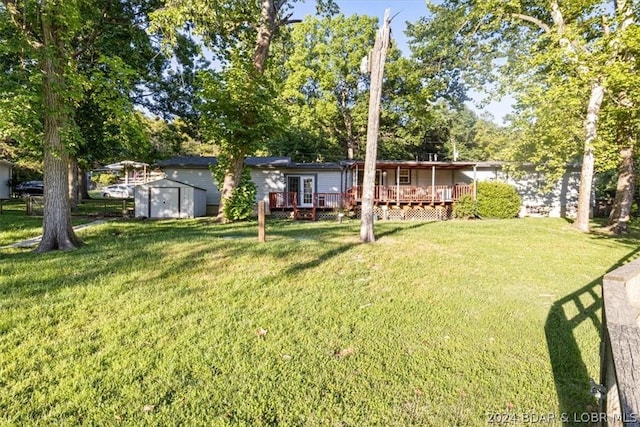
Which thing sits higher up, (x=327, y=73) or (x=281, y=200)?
(x=327, y=73)

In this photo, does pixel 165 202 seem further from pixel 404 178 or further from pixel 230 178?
pixel 404 178

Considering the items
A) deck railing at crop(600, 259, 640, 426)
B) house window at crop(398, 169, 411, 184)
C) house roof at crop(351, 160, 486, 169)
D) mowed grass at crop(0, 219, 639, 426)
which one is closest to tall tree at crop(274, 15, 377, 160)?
house window at crop(398, 169, 411, 184)

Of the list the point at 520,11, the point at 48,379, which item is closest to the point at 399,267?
the point at 48,379

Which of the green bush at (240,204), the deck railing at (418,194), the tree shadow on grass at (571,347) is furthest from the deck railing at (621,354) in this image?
the deck railing at (418,194)

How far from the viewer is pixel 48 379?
9.37 feet

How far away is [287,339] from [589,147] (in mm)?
12399

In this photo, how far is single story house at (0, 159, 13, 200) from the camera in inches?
945

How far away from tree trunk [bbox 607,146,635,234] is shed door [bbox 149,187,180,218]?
17.9 meters

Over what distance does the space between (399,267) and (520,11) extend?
1346 centimetres

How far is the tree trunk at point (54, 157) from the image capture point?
23.4 ft

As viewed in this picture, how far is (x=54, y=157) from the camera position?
7.39 meters

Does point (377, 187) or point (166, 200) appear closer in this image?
point (166, 200)

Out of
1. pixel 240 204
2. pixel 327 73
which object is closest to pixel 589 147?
pixel 240 204

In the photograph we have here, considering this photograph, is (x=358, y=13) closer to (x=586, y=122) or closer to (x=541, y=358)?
(x=586, y=122)
